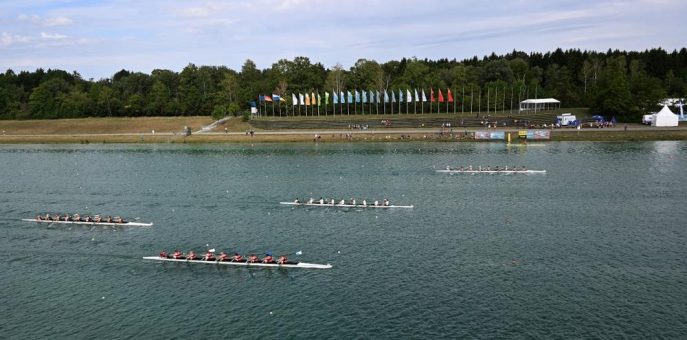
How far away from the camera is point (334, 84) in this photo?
106 meters

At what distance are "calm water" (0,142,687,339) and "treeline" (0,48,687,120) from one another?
163ft

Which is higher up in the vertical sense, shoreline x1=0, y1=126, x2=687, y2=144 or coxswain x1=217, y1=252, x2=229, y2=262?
shoreline x1=0, y1=126, x2=687, y2=144

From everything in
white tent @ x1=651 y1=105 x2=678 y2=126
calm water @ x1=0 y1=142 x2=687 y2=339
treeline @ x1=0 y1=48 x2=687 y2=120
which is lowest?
calm water @ x1=0 y1=142 x2=687 y2=339

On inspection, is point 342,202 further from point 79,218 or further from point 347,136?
point 347,136

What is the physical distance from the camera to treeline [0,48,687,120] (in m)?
102

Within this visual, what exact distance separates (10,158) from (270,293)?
62.9 meters

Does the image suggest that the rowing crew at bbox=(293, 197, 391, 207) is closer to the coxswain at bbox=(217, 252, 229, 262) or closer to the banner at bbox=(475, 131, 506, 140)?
the coxswain at bbox=(217, 252, 229, 262)

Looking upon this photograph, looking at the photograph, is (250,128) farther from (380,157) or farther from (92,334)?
(92,334)

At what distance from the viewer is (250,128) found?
91812 millimetres

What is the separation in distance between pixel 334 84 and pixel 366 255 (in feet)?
260

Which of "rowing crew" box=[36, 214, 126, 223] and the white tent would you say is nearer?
"rowing crew" box=[36, 214, 126, 223]

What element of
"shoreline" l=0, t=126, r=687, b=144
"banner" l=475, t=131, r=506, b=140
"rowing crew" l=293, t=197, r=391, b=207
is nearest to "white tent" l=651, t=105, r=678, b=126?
"shoreline" l=0, t=126, r=687, b=144

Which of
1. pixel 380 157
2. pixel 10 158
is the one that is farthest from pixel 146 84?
pixel 380 157

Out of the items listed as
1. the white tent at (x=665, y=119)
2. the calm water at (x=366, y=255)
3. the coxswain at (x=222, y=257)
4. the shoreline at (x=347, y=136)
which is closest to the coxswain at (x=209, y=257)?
the coxswain at (x=222, y=257)
